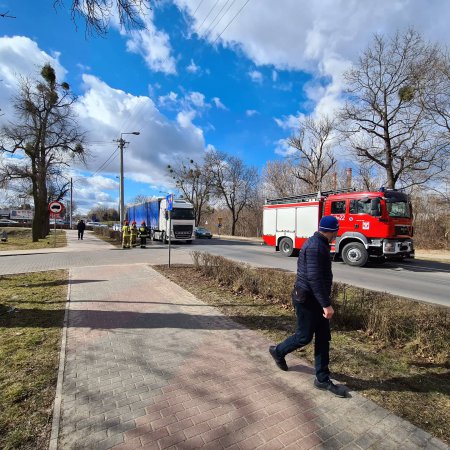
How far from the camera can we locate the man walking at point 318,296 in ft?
11.0

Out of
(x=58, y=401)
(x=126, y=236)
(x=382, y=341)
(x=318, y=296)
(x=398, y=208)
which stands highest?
(x=398, y=208)

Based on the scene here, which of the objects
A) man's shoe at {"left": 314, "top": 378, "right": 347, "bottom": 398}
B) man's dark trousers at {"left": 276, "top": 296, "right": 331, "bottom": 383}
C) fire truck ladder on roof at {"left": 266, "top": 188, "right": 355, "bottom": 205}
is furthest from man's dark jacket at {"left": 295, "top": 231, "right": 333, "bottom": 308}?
fire truck ladder on roof at {"left": 266, "top": 188, "right": 355, "bottom": 205}

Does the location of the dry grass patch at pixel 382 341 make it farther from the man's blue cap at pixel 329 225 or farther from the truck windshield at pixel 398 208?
the truck windshield at pixel 398 208

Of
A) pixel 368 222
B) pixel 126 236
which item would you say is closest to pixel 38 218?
pixel 126 236

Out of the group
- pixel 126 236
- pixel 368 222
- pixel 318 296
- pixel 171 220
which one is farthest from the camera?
pixel 171 220

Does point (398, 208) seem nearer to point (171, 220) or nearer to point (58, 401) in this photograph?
point (58, 401)

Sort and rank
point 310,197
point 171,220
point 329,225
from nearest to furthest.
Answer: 1. point 329,225
2. point 310,197
3. point 171,220

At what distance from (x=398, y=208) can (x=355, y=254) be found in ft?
8.00

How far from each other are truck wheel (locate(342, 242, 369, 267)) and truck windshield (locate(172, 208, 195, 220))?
14.6 metres

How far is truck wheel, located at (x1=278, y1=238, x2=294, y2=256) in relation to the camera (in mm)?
17302

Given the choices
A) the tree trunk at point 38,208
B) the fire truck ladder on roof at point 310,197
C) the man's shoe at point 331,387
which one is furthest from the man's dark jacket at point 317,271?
the tree trunk at point 38,208

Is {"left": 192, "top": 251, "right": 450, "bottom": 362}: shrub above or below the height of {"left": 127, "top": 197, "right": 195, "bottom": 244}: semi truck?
below

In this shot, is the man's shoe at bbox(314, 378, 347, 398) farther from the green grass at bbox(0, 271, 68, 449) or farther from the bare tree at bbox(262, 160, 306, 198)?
the bare tree at bbox(262, 160, 306, 198)

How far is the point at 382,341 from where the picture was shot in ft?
15.7
